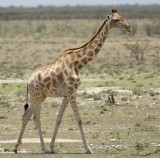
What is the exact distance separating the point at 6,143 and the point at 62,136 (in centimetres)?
166

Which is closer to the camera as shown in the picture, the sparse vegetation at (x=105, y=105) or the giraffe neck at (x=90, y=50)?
the giraffe neck at (x=90, y=50)

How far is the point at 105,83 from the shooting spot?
3139cm

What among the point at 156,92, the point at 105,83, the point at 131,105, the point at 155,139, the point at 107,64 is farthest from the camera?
the point at 107,64

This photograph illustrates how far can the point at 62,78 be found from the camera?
15695mm

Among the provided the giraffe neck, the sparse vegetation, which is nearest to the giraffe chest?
the giraffe neck

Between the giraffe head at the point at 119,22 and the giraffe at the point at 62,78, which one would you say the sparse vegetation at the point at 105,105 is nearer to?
the giraffe at the point at 62,78

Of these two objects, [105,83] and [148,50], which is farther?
[148,50]

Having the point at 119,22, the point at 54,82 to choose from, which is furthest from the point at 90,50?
the point at 54,82

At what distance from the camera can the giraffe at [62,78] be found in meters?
15.6

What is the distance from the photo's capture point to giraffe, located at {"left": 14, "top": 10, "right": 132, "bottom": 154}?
15.6 metres

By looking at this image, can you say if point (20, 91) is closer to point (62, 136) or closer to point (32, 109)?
point (62, 136)

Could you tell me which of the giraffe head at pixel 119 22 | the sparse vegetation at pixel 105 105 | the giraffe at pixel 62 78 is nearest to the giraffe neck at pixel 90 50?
the giraffe at pixel 62 78

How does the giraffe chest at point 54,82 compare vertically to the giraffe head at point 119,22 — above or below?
below

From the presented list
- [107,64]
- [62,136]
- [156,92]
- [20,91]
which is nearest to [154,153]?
[62,136]
